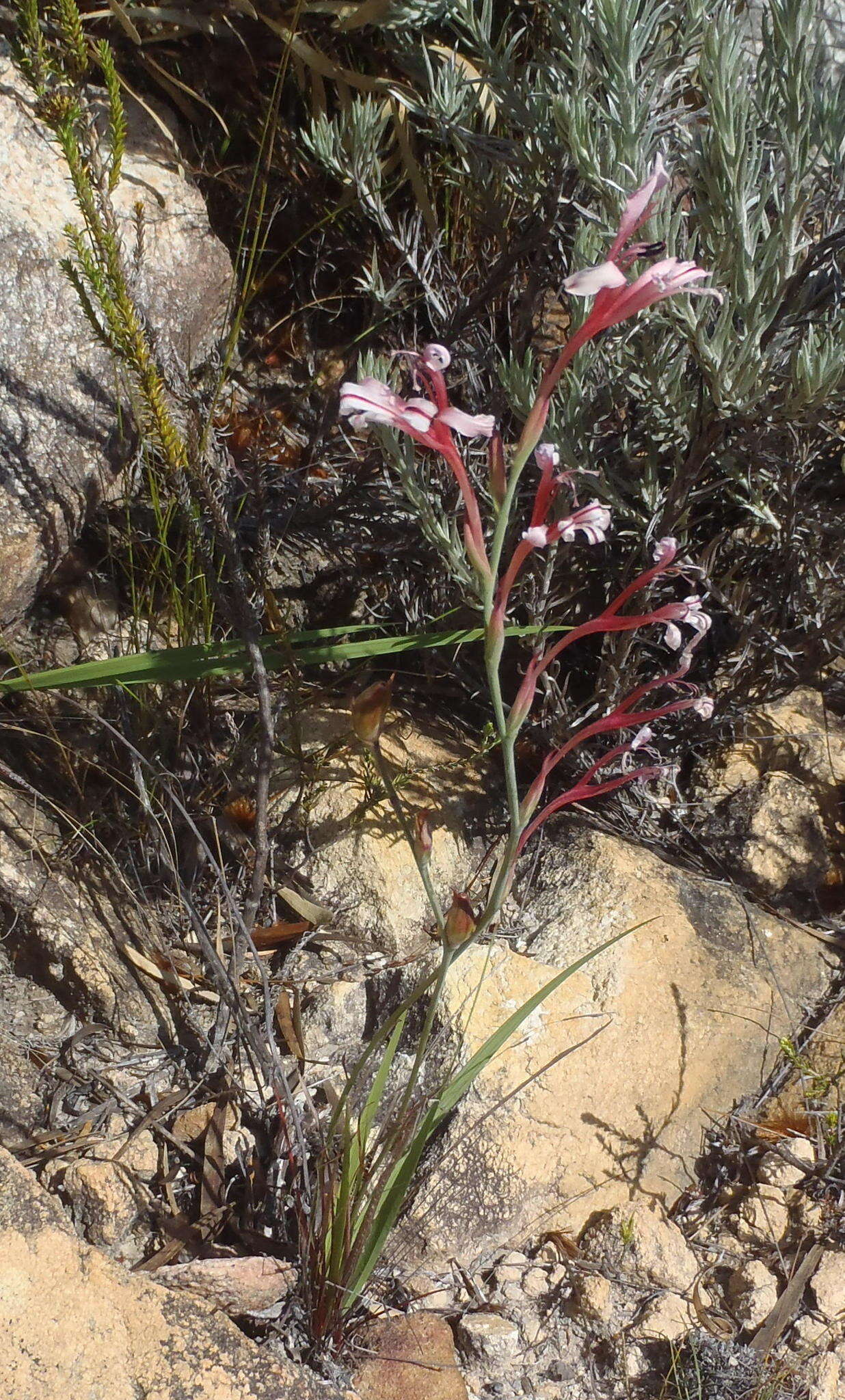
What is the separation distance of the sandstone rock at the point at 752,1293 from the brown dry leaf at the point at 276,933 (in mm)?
967

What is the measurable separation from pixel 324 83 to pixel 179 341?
2.38 feet

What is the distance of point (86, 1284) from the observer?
4.39 feet

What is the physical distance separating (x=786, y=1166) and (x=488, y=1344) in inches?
24.4

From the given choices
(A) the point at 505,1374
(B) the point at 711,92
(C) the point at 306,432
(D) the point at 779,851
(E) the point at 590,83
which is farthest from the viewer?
(C) the point at 306,432

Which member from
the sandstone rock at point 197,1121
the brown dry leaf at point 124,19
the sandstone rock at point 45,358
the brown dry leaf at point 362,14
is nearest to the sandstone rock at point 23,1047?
the sandstone rock at point 197,1121

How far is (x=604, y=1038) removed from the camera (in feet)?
6.27

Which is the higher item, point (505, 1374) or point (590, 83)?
point (590, 83)

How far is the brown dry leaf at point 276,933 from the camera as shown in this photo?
77.0 inches

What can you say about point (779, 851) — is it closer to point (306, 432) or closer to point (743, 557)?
point (743, 557)

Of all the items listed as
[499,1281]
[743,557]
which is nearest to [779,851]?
[743,557]

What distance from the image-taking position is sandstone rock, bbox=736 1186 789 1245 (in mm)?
1790

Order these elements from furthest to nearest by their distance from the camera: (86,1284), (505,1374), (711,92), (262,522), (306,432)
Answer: (306,432) → (262,522) → (505,1374) → (711,92) → (86,1284)

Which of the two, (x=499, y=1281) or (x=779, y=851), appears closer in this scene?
(x=499, y=1281)

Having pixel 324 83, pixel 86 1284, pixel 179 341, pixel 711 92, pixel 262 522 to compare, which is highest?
pixel 711 92
